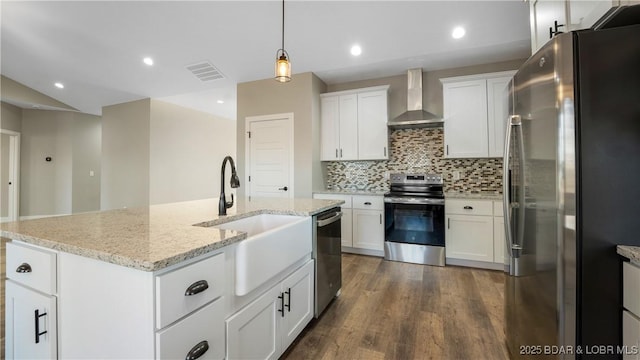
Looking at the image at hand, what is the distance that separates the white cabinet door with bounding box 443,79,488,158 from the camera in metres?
Answer: 3.30

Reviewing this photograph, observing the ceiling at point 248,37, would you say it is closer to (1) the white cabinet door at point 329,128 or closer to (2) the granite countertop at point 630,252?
(1) the white cabinet door at point 329,128

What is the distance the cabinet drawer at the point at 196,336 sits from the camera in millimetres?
823

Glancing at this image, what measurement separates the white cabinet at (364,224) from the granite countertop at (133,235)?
2.21 metres

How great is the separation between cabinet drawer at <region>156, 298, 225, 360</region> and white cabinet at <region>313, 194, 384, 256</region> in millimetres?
2582

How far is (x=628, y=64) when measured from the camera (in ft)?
3.12

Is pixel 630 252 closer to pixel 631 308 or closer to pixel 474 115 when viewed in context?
pixel 631 308

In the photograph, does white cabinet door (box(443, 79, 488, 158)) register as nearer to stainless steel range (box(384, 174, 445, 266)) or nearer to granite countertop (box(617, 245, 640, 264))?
stainless steel range (box(384, 174, 445, 266))

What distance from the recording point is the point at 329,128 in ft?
13.4

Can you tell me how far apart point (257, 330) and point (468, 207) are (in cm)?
280

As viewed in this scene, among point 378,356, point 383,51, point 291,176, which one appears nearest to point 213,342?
point 378,356

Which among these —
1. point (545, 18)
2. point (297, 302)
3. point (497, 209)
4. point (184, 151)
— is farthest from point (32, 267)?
point (184, 151)

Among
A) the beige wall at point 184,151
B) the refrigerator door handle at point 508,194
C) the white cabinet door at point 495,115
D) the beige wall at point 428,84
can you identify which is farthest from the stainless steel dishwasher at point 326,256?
the beige wall at point 184,151

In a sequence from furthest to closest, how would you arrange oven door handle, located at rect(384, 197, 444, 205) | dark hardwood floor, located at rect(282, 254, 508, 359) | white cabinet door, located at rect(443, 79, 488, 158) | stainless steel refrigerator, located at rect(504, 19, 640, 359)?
white cabinet door, located at rect(443, 79, 488, 158)
oven door handle, located at rect(384, 197, 444, 205)
dark hardwood floor, located at rect(282, 254, 508, 359)
stainless steel refrigerator, located at rect(504, 19, 640, 359)

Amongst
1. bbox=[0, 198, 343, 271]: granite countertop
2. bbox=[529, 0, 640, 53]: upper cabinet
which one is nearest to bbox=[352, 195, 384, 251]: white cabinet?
bbox=[0, 198, 343, 271]: granite countertop
